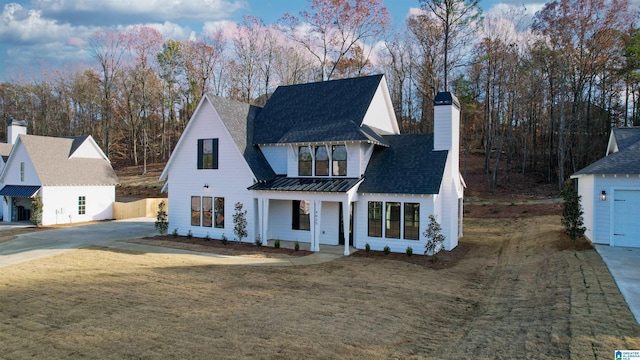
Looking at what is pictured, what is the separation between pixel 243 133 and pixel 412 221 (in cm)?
957

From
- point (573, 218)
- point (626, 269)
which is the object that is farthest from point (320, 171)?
point (626, 269)

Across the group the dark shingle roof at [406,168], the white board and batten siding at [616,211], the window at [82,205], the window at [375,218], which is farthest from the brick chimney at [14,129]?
the white board and batten siding at [616,211]

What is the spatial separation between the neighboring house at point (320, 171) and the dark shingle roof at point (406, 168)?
45mm

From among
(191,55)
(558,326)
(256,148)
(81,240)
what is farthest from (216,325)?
(191,55)

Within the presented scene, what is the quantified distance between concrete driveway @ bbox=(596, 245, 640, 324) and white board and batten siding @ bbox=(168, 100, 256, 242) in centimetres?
1387

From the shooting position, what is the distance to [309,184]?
17.4m

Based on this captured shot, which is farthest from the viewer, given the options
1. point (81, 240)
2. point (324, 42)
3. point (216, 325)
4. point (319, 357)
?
point (324, 42)

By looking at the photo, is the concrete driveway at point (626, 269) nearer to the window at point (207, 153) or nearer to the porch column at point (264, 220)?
the porch column at point (264, 220)

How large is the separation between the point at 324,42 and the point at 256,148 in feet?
62.0

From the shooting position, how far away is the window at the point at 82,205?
2823cm

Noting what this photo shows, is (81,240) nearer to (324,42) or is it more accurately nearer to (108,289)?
(108,289)

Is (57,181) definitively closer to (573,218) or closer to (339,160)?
(339,160)

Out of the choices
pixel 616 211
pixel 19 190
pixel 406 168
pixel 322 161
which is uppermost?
pixel 322 161

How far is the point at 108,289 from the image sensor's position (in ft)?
35.3
